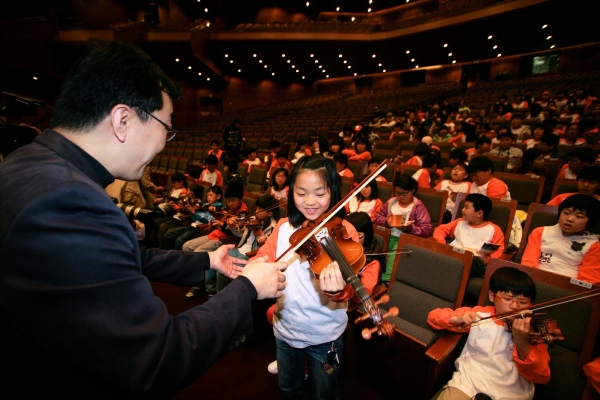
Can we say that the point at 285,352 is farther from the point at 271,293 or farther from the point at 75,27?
the point at 75,27

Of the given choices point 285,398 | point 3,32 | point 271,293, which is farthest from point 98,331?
point 3,32

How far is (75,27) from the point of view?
10.3 m

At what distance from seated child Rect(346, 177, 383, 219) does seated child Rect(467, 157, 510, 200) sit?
112 cm

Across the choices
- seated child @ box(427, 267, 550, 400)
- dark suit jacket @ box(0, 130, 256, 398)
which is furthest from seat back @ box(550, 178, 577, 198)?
dark suit jacket @ box(0, 130, 256, 398)

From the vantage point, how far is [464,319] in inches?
55.1

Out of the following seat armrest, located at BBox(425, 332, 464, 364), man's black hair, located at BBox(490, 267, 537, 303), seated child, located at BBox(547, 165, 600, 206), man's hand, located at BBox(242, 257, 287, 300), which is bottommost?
seat armrest, located at BBox(425, 332, 464, 364)

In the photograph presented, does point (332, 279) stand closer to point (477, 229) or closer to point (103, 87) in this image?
point (103, 87)

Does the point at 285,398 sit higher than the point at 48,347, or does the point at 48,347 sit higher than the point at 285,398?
the point at 48,347

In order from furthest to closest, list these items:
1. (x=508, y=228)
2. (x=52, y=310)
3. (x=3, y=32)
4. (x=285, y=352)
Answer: (x=3, y=32)
(x=508, y=228)
(x=285, y=352)
(x=52, y=310)

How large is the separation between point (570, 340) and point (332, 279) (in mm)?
1379

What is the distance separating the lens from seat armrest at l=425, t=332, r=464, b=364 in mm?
1374

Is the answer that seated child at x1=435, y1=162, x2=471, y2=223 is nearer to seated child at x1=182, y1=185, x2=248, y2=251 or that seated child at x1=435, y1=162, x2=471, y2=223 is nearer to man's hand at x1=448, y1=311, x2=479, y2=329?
man's hand at x1=448, y1=311, x2=479, y2=329

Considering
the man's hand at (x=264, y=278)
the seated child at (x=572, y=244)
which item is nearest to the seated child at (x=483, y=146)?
the seated child at (x=572, y=244)

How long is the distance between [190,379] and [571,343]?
1.84 meters
